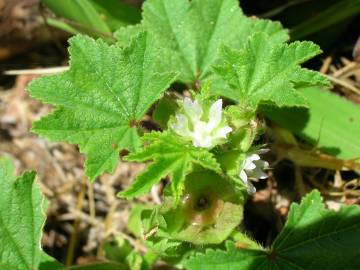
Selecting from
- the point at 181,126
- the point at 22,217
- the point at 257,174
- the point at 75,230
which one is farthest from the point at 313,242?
the point at 75,230

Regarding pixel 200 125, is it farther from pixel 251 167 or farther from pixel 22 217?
pixel 22 217

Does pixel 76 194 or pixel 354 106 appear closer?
pixel 354 106

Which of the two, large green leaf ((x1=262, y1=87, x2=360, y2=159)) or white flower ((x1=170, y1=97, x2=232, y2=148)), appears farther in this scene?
large green leaf ((x1=262, y1=87, x2=360, y2=159))

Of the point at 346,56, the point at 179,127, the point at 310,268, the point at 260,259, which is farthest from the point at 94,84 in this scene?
the point at 346,56

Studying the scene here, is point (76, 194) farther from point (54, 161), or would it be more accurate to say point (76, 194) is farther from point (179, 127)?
point (179, 127)

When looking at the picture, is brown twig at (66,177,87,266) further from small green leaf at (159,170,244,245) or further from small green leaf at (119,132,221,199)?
small green leaf at (119,132,221,199)

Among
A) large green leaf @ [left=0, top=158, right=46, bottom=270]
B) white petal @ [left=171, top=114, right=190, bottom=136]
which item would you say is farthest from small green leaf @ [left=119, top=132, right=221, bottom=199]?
large green leaf @ [left=0, top=158, right=46, bottom=270]
